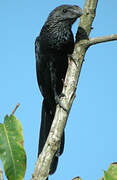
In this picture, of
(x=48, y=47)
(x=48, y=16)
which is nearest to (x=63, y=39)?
(x=48, y=47)

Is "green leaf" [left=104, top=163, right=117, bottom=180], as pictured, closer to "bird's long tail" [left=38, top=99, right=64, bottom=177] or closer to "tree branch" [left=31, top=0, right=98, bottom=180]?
"tree branch" [left=31, top=0, right=98, bottom=180]

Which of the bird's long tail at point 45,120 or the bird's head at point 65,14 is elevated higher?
the bird's head at point 65,14

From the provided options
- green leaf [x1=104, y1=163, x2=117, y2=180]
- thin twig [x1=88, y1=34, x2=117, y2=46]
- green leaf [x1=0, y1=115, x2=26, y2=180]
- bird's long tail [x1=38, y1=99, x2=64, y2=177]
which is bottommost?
green leaf [x1=104, y1=163, x2=117, y2=180]

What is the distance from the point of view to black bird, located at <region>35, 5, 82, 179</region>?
3.92 metres

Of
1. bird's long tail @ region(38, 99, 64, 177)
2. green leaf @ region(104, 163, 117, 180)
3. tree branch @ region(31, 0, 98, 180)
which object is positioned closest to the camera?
Answer: green leaf @ region(104, 163, 117, 180)

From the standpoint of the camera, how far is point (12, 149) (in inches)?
92.1

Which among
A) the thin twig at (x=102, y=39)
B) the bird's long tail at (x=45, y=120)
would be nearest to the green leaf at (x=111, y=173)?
the thin twig at (x=102, y=39)

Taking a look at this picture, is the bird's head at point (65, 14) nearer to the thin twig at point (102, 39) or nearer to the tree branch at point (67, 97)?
the tree branch at point (67, 97)

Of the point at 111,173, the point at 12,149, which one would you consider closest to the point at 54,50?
the point at 12,149

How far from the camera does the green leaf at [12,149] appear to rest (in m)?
2.25

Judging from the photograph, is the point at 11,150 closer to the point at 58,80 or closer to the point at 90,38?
the point at 90,38

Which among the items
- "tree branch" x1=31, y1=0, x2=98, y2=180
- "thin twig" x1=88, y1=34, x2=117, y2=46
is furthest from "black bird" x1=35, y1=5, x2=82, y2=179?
"thin twig" x1=88, y1=34, x2=117, y2=46

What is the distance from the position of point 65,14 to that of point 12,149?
7.49 feet

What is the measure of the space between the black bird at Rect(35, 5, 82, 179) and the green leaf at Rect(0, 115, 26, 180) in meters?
1.38
